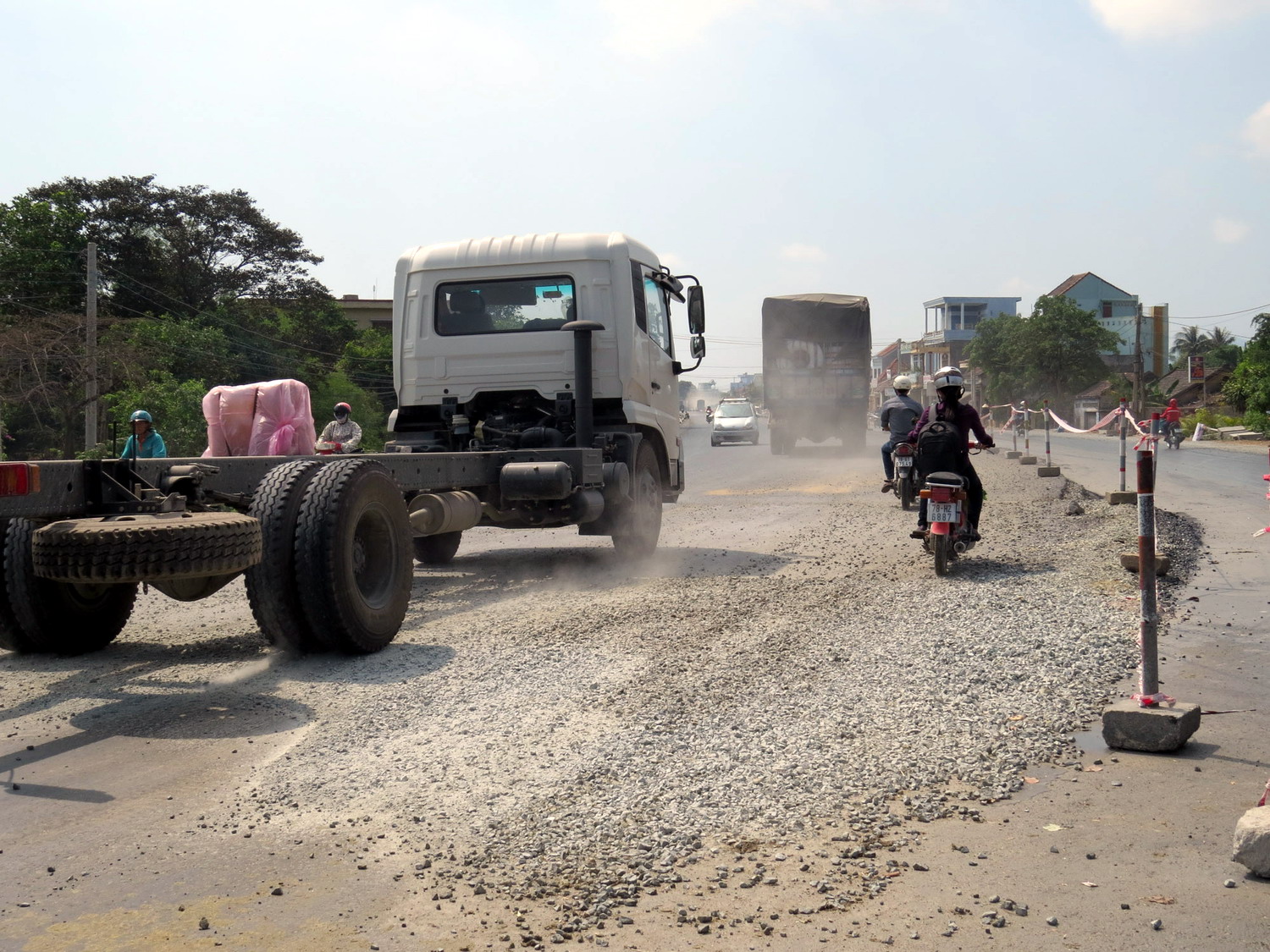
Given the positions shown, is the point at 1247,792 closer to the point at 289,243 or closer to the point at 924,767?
the point at 924,767

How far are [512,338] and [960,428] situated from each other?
3955 millimetres

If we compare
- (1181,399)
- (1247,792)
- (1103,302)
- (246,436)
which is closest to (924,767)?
(1247,792)

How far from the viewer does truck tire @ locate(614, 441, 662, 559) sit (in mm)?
10891

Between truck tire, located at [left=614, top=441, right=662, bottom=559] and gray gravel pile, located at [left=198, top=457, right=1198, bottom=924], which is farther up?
truck tire, located at [left=614, top=441, right=662, bottom=559]

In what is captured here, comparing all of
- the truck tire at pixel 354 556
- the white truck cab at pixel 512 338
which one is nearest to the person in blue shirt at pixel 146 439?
the white truck cab at pixel 512 338

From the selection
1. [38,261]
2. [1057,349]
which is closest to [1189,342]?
[1057,349]

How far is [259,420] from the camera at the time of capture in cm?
887

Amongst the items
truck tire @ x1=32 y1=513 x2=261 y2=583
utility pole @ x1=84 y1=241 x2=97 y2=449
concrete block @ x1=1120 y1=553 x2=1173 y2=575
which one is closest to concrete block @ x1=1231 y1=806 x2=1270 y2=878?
truck tire @ x1=32 y1=513 x2=261 y2=583

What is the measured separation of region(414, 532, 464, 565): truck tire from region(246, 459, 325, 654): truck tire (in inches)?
187

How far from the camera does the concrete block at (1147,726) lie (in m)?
4.79

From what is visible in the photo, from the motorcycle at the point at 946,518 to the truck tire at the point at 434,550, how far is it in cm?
443

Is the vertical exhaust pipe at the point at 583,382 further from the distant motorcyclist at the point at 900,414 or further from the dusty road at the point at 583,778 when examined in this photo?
the distant motorcyclist at the point at 900,414

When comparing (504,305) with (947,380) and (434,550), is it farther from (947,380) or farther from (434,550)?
(947,380)

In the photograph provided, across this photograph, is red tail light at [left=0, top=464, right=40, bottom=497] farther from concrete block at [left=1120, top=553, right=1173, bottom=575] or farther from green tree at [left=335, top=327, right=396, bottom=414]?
green tree at [left=335, top=327, right=396, bottom=414]
